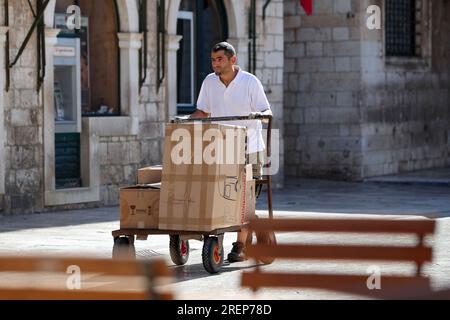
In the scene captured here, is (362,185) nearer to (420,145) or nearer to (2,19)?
(420,145)

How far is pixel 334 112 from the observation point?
2236 centimetres

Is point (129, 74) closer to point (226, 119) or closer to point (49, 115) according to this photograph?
point (49, 115)

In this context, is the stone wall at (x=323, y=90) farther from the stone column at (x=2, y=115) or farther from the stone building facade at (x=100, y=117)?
the stone column at (x=2, y=115)

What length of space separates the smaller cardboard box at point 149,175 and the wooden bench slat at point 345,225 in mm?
→ 3302

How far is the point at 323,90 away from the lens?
2244cm

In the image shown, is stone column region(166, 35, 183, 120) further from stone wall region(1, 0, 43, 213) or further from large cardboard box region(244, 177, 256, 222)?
large cardboard box region(244, 177, 256, 222)

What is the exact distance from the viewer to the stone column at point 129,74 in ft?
57.3

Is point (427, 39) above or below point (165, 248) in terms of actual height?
above

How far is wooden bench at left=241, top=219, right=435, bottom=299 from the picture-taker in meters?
7.15

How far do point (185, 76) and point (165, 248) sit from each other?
281 inches

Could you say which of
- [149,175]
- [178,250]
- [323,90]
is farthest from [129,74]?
[178,250]

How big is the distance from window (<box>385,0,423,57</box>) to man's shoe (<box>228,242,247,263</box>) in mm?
12817
